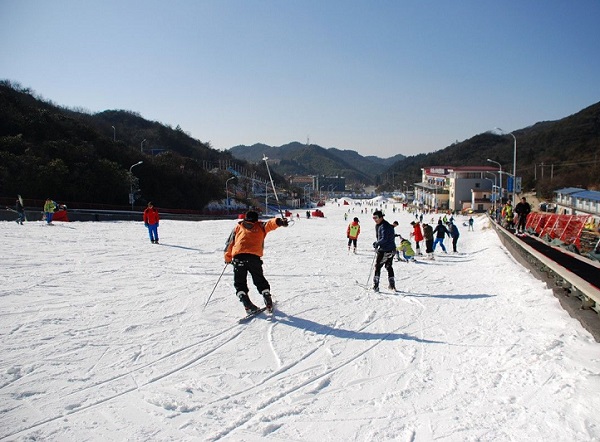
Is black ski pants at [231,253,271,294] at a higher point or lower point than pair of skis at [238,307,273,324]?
higher

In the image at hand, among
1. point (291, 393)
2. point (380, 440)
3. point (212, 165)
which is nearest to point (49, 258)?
point (291, 393)

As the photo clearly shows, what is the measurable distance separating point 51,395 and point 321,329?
11.1ft

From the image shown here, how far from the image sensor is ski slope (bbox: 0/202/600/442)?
3391 mm

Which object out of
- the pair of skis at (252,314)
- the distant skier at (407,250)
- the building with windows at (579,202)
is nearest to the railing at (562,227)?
the distant skier at (407,250)

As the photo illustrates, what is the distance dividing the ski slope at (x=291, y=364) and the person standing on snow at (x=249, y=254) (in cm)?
42

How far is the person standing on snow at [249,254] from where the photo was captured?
246 inches

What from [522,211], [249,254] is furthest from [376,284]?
[522,211]

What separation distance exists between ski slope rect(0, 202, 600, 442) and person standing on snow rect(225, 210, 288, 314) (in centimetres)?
42

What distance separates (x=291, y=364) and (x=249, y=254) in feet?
6.83

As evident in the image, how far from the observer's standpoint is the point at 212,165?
405 ft

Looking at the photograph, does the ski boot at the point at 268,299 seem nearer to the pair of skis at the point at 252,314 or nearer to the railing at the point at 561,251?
the pair of skis at the point at 252,314

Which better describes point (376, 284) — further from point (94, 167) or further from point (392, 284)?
point (94, 167)

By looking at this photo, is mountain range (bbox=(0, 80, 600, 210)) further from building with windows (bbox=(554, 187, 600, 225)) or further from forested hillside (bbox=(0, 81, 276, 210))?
building with windows (bbox=(554, 187, 600, 225))

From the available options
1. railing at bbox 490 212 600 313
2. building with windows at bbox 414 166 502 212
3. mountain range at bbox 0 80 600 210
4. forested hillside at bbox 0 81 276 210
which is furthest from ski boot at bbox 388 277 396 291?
building with windows at bbox 414 166 502 212
